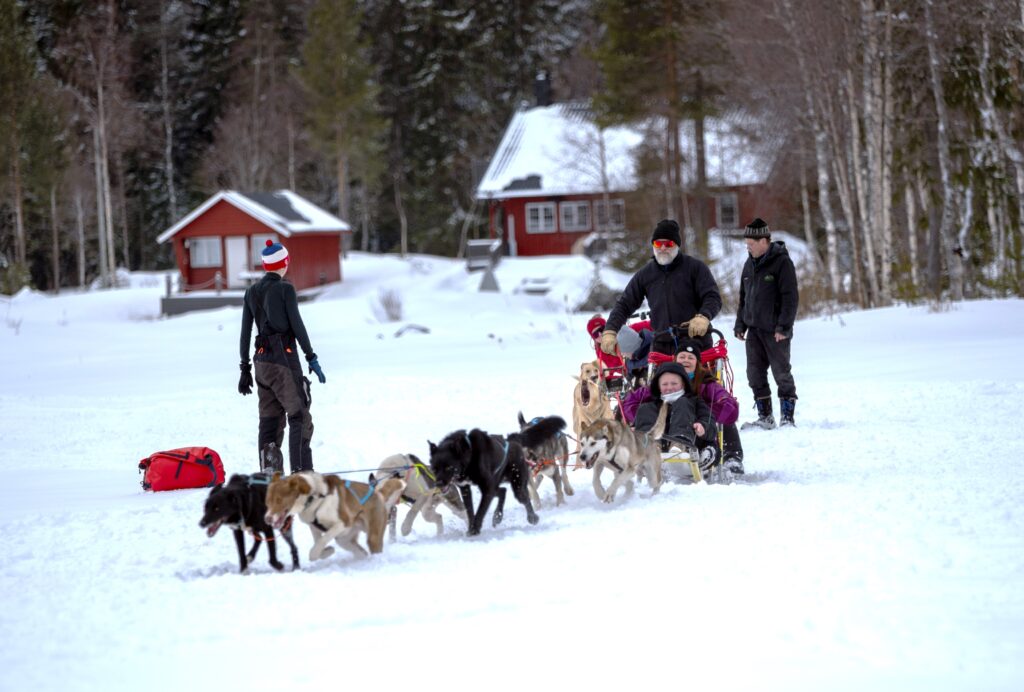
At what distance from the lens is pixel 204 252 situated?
4072 cm

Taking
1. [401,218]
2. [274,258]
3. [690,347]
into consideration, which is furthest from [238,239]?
[690,347]

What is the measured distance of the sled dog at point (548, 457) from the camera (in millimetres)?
6734

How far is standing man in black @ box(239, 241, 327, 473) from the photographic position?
756cm

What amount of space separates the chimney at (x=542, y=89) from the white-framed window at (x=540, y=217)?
18.9 ft

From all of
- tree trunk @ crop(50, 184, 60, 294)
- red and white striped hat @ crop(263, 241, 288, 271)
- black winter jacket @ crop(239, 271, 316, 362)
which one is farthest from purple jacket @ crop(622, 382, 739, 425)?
tree trunk @ crop(50, 184, 60, 294)

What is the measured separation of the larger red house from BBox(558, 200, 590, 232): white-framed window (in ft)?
0.13

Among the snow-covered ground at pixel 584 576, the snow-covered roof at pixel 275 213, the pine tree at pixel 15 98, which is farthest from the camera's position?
the snow-covered roof at pixel 275 213

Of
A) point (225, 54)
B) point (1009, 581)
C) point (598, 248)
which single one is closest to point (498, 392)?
point (1009, 581)

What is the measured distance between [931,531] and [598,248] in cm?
3410

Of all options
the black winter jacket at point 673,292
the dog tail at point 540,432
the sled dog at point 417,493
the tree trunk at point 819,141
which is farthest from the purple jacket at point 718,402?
the tree trunk at point 819,141

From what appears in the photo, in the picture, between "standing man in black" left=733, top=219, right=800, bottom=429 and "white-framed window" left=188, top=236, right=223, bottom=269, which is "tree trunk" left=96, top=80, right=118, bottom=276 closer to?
"white-framed window" left=188, top=236, right=223, bottom=269

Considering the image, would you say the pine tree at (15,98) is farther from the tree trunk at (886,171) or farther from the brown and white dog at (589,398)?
the brown and white dog at (589,398)

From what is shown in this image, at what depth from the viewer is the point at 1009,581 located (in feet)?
15.1

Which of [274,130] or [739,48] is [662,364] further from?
[274,130]
